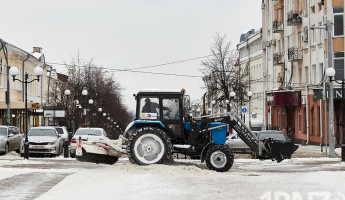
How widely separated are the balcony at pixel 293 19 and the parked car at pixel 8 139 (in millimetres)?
28328

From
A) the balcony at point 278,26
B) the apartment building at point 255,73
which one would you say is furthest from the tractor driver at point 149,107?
the apartment building at point 255,73

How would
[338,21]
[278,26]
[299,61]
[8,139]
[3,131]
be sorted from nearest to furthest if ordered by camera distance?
[8,139]
[3,131]
[338,21]
[299,61]
[278,26]

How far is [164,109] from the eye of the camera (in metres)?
22.6

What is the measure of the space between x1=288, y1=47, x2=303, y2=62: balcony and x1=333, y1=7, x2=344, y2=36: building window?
9.31 meters

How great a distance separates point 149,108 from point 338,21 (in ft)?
94.2

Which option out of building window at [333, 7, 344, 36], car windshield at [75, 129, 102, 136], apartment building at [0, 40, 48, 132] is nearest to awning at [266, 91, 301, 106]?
building window at [333, 7, 344, 36]

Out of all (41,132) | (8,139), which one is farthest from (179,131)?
(8,139)

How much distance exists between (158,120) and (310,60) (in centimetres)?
3394

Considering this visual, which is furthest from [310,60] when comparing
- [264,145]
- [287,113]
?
[264,145]

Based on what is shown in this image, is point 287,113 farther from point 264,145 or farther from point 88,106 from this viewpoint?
point 264,145

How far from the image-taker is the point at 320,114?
50594 mm

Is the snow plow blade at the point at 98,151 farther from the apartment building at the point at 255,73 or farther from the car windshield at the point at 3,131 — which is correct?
the apartment building at the point at 255,73

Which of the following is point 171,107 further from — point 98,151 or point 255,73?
point 255,73

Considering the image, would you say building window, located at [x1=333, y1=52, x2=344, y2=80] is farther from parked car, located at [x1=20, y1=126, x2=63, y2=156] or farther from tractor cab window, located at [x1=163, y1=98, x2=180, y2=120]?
tractor cab window, located at [x1=163, y1=98, x2=180, y2=120]
